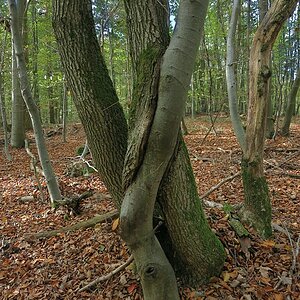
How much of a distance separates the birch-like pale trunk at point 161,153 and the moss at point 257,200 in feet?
3.98

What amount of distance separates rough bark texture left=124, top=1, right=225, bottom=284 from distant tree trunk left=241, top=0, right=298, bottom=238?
2.05ft

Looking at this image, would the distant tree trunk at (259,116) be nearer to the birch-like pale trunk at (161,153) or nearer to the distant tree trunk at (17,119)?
the birch-like pale trunk at (161,153)

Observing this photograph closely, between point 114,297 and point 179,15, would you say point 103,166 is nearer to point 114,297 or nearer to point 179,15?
point 114,297

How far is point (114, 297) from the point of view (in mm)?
2580

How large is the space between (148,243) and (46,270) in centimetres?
151

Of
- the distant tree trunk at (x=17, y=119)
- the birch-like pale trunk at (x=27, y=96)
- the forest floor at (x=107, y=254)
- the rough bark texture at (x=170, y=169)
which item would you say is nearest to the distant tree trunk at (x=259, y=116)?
the forest floor at (x=107, y=254)

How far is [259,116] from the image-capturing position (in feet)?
9.20

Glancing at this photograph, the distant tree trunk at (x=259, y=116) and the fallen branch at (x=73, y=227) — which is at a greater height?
the distant tree trunk at (x=259, y=116)

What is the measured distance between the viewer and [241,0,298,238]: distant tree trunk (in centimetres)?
258

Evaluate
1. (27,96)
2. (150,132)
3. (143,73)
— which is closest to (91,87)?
(143,73)

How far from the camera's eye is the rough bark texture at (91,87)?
92.8 inches

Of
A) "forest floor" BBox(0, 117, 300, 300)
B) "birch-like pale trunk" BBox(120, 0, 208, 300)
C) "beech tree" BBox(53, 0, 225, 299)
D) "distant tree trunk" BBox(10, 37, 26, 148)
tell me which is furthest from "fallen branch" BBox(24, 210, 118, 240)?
"distant tree trunk" BBox(10, 37, 26, 148)

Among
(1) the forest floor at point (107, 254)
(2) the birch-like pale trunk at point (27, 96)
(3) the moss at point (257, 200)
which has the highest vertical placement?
(2) the birch-like pale trunk at point (27, 96)

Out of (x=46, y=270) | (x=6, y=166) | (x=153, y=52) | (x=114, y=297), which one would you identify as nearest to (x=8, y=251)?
(x=46, y=270)
